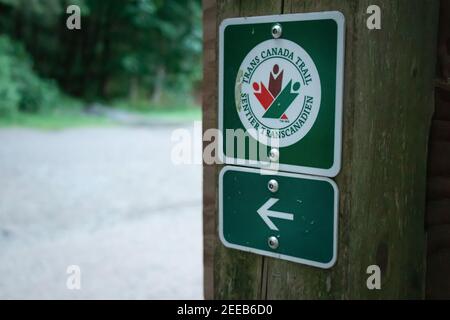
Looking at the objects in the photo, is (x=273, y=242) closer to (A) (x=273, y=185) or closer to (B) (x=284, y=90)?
(A) (x=273, y=185)

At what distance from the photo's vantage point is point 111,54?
76.9 feet

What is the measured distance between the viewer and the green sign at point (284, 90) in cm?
142

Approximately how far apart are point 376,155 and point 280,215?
11.2 inches

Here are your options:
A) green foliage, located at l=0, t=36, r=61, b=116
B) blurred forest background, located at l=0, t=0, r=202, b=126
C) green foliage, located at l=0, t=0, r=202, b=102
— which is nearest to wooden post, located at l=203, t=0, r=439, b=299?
green foliage, located at l=0, t=36, r=61, b=116

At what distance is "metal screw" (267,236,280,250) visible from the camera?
5.12ft

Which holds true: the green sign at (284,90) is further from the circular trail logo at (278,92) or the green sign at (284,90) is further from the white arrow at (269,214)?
the white arrow at (269,214)

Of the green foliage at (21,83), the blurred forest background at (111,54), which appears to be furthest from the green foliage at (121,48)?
the green foliage at (21,83)

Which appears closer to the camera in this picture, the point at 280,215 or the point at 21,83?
the point at 280,215

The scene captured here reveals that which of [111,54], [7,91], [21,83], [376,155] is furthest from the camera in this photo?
[111,54]

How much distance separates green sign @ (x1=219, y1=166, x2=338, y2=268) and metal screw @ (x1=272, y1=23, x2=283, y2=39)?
1.12 feet

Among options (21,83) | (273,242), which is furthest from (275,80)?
(21,83)

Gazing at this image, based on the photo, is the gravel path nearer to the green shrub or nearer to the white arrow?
the white arrow

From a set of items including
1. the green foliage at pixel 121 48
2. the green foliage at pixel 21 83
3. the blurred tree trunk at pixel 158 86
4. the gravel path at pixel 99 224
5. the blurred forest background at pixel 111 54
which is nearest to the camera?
the gravel path at pixel 99 224
